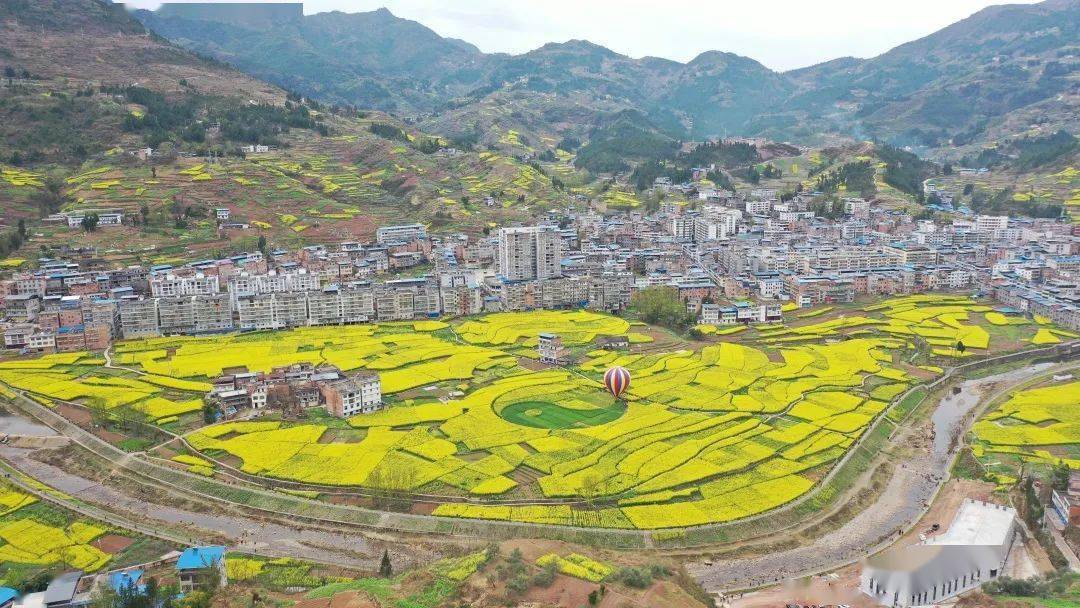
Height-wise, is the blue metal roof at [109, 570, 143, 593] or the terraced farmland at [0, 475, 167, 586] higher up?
the blue metal roof at [109, 570, 143, 593]

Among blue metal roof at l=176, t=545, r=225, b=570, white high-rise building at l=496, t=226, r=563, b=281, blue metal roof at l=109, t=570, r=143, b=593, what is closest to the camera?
blue metal roof at l=109, t=570, r=143, b=593

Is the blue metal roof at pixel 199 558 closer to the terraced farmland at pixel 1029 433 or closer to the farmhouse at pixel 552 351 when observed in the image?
the farmhouse at pixel 552 351

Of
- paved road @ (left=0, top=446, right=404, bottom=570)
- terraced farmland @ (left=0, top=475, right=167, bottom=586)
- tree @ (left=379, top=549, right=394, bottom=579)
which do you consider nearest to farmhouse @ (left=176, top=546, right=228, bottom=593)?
paved road @ (left=0, top=446, right=404, bottom=570)

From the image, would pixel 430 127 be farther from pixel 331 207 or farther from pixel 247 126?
pixel 331 207

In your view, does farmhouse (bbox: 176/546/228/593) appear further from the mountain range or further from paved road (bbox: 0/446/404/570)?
the mountain range

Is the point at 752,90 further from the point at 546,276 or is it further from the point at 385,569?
the point at 385,569

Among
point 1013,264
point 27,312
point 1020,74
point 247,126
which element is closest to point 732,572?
point 27,312
